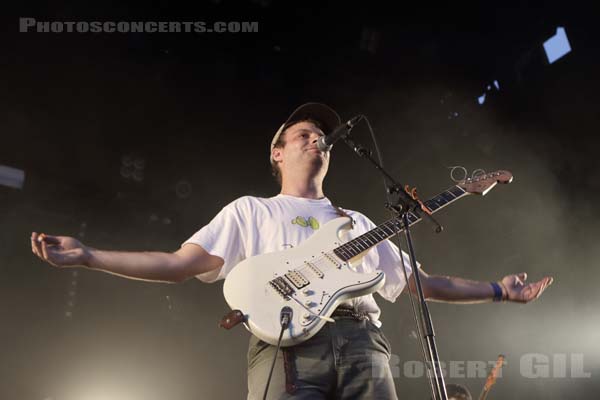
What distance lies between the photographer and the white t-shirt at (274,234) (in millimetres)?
2480

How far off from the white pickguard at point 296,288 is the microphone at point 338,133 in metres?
0.50

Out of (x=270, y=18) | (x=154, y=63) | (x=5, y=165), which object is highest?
(x=270, y=18)

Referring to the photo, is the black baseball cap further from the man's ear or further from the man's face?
the man's ear

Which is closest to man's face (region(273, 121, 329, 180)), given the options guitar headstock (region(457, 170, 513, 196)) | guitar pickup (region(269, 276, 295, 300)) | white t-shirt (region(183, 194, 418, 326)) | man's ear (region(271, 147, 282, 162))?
man's ear (region(271, 147, 282, 162))

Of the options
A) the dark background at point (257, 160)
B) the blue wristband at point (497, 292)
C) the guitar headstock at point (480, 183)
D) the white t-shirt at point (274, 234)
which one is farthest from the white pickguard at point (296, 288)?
the dark background at point (257, 160)

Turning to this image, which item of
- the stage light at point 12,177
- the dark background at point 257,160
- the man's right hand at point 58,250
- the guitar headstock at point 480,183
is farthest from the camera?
the dark background at point 257,160

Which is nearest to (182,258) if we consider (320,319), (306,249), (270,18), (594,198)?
(306,249)

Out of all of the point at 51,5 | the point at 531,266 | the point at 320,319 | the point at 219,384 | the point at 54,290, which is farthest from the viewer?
the point at 531,266

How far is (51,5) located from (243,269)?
3430mm

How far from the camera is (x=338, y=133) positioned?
2.53m

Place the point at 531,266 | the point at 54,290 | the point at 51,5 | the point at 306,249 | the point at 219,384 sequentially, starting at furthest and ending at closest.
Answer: the point at 531,266
the point at 219,384
the point at 54,290
the point at 51,5
the point at 306,249

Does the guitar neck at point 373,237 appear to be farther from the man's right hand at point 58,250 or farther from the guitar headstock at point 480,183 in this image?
the man's right hand at point 58,250

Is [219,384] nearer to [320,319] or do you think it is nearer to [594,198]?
[320,319]

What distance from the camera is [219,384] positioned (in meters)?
5.51
